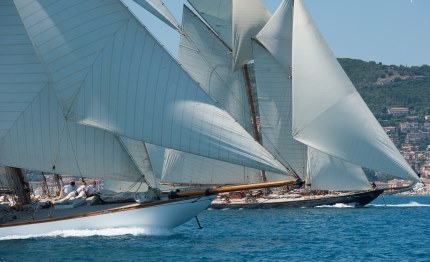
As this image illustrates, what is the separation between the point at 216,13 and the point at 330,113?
15.6 metres

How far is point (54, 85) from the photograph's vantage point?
3550cm

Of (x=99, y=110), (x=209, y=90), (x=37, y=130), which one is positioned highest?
(x=209, y=90)

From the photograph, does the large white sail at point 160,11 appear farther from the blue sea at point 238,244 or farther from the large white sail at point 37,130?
the blue sea at point 238,244

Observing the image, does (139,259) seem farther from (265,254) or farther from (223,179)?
(223,179)

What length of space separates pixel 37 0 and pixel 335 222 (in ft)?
71.2

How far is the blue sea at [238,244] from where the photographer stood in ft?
107

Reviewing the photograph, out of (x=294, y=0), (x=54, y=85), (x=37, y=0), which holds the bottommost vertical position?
(x=54, y=85)

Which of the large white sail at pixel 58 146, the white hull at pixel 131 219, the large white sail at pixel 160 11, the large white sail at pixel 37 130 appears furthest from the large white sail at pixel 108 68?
the white hull at pixel 131 219

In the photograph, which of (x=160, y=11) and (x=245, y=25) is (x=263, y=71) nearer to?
(x=245, y=25)

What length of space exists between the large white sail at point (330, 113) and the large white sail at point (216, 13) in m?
8.75

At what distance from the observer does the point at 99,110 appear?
35344 mm

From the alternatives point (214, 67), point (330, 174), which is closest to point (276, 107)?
point (214, 67)

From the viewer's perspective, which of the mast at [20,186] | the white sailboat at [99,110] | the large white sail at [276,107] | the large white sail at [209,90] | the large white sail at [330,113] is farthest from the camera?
the large white sail at [276,107]

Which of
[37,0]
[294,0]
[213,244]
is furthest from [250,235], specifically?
[294,0]
